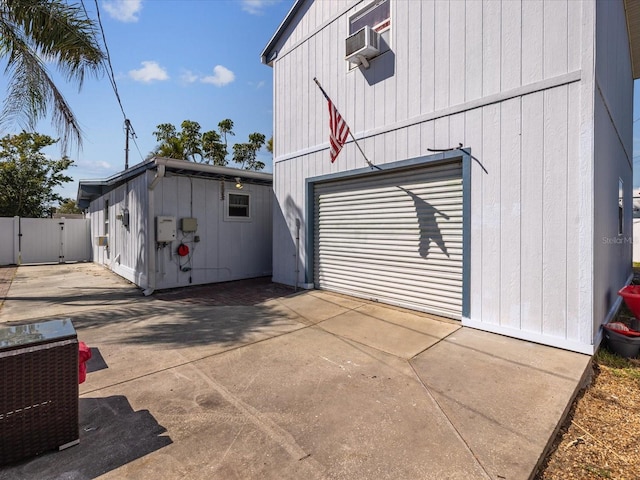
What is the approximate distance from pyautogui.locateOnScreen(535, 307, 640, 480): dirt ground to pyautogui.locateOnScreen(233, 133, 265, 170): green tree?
2579cm

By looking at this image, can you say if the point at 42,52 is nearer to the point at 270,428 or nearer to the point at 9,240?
the point at 270,428

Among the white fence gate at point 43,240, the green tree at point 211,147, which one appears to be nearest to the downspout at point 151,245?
the white fence gate at point 43,240

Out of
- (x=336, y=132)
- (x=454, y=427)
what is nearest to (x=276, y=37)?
(x=336, y=132)

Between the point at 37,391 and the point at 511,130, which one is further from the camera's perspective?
the point at 511,130

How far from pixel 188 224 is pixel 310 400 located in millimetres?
6152

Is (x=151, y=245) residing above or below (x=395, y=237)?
below

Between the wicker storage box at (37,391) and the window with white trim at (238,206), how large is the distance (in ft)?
22.1

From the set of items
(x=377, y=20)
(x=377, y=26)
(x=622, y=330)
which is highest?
(x=377, y=20)

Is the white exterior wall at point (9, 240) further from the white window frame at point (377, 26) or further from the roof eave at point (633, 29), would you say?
the roof eave at point (633, 29)

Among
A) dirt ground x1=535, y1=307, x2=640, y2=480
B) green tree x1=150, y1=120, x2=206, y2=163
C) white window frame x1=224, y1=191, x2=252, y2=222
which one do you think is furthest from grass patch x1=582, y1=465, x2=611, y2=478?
green tree x1=150, y1=120, x2=206, y2=163

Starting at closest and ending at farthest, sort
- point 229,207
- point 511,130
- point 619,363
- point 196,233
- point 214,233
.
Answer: point 619,363 → point 511,130 → point 196,233 → point 214,233 → point 229,207

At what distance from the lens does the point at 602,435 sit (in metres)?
2.36

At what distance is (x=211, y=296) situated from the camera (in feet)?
22.6

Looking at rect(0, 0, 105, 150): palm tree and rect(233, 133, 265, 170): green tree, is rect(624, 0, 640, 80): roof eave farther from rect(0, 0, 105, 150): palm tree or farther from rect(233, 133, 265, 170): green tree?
rect(233, 133, 265, 170): green tree
